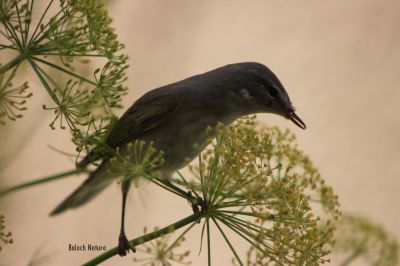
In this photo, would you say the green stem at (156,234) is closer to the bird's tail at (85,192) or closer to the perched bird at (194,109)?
the perched bird at (194,109)

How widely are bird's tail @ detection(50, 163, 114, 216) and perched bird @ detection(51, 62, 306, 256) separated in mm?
28

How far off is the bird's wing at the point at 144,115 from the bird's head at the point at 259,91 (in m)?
0.28

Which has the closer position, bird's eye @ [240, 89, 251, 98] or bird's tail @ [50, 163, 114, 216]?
bird's eye @ [240, 89, 251, 98]

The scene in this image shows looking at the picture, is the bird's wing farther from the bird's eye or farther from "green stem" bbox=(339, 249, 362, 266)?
"green stem" bbox=(339, 249, 362, 266)

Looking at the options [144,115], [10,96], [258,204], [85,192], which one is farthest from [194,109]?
[10,96]

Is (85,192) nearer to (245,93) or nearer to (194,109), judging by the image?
(194,109)

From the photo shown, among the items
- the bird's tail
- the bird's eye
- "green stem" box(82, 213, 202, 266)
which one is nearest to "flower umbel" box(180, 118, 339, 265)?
"green stem" box(82, 213, 202, 266)

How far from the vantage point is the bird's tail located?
2711 millimetres

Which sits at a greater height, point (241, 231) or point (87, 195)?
point (87, 195)

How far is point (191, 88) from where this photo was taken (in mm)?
2611

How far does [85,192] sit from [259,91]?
1.05m

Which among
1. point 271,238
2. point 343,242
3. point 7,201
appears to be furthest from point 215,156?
point 343,242

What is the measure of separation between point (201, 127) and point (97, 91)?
31.4 inches

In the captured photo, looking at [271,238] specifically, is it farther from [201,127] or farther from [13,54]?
[13,54]
